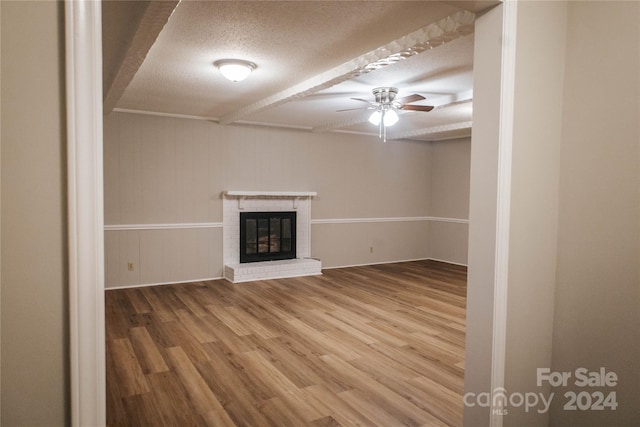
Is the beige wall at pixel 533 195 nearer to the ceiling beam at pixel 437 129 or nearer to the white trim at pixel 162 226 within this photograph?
the ceiling beam at pixel 437 129

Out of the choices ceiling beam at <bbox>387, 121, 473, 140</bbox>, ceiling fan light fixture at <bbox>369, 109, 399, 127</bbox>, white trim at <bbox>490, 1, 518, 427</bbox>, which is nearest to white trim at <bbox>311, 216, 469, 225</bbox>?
ceiling beam at <bbox>387, 121, 473, 140</bbox>

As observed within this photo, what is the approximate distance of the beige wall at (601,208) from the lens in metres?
1.52

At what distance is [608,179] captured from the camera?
1.58 m

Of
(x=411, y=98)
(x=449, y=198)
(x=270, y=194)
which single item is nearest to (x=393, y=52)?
(x=411, y=98)

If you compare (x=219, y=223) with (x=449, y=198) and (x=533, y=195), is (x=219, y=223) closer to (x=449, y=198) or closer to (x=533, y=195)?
(x=449, y=198)

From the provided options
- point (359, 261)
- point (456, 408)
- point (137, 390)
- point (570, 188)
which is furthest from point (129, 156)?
point (570, 188)

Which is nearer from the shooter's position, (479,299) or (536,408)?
(479,299)

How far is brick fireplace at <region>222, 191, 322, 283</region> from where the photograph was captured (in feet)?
20.4

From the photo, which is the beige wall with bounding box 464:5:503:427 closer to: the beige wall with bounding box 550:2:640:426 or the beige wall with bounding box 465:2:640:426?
the beige wall with bounding box 465:2:640:426

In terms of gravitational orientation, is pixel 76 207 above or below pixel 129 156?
below

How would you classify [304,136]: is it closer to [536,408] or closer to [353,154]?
[353,154]

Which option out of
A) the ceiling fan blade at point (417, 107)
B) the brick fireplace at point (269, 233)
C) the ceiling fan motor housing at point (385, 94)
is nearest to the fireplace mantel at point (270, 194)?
the brick fireplace at point (269, 233)

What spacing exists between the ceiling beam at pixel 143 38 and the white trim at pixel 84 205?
145cm

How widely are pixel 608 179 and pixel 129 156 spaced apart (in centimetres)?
548
